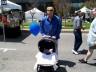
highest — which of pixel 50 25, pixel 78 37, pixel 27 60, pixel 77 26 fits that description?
pixel 50 25

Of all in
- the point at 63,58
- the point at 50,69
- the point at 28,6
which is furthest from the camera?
the point at 28,6

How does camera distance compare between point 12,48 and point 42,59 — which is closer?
point 42,59

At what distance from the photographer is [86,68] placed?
32.9 ft

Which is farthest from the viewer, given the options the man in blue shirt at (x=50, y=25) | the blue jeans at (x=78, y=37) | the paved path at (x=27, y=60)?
the blue jeans at (x=78, y=37)

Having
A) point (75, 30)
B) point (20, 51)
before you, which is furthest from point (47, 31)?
point (20, 51)

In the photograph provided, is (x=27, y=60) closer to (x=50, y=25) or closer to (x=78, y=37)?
Answer: (x=50, y=25)

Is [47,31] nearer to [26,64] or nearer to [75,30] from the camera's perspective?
[26,64]

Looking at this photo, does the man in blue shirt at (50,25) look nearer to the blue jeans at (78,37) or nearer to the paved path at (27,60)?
the paved path at (27,60)

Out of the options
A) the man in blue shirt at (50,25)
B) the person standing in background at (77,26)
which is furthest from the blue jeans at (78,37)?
the man in blue shirt at (50,25)

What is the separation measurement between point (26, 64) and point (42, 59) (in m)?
1.99

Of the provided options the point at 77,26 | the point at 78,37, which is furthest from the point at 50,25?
the point at 78,37

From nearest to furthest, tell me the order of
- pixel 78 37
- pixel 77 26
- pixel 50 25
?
1. pixel 50 25
2. pixel 77 26
3. pixel 78 37

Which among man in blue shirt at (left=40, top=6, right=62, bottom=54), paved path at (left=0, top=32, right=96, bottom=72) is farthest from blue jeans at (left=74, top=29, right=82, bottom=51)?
man in blue shirt at (left=40, top=6, right=62, bottom=54)

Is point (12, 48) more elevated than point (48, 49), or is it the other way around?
point (48, 49)
